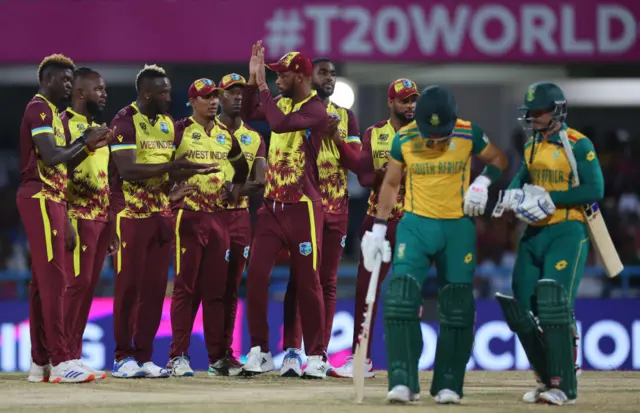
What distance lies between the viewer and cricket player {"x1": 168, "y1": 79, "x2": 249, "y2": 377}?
9.41 meters

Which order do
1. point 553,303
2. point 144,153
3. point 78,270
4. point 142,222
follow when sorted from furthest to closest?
point 144,153, point 142,222, point 78,270, point 553,303

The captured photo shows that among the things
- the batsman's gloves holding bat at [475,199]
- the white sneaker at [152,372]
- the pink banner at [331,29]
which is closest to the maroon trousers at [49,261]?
the white sneaker at [152,372]

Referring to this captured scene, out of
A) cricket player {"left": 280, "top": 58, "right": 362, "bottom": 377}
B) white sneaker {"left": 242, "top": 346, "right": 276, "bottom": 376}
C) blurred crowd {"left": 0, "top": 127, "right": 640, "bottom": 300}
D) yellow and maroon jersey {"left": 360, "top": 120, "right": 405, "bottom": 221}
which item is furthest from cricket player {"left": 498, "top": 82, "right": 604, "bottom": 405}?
blurred crowd {"left": 0, "top": 127, "right": 640, "bottom": 300}

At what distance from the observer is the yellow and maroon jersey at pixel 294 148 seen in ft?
29.6

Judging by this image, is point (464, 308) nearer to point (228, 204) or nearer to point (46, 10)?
point (228, 204)

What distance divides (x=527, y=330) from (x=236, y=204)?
2.99m

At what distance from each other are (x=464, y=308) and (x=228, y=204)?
2.85 meters

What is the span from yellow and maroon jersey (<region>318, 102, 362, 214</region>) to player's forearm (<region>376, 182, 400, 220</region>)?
1.92 meters

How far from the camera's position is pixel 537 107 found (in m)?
7.64

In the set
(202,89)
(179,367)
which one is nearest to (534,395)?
(179,367)

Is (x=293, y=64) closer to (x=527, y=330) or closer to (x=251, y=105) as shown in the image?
(x=251, y=105)

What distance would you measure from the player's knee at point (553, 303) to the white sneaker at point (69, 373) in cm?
318

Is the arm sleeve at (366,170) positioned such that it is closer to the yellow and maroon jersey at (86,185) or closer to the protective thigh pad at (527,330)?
the yellow and maroon jersey at (86,185)

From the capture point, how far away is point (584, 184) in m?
7.54
